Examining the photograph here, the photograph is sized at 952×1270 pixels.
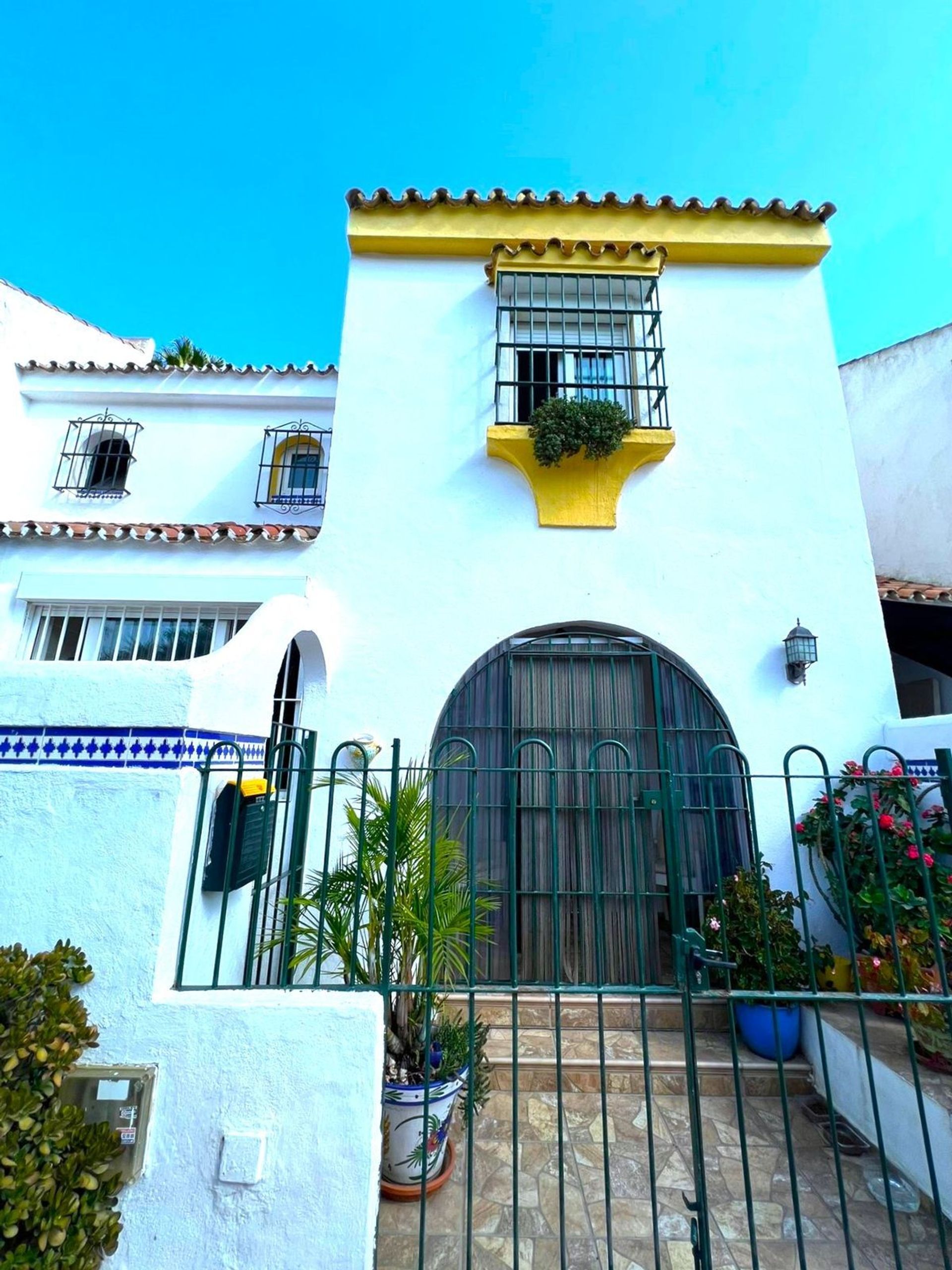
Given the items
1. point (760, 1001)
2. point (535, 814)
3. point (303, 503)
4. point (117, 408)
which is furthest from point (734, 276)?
point (117, 408)

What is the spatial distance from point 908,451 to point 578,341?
6.68m

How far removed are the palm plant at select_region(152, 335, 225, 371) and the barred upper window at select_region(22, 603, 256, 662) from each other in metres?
10.4

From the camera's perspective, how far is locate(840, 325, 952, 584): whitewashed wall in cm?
891

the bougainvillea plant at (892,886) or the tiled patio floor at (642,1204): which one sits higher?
the bougainvillea plant at (892,886)

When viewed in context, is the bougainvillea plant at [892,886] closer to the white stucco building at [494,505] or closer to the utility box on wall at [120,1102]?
the white stucco building at [494,505]

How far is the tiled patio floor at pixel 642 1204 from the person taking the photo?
320 cm

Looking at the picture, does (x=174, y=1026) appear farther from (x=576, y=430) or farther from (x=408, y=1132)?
(x=576, y=430)

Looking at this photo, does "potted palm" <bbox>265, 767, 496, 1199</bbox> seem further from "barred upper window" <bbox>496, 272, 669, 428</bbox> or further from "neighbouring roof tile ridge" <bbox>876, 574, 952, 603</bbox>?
"neighbouring roof tile ridge" <bbox>876, 574, 952, 603</bbox>

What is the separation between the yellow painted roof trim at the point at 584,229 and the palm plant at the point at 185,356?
866 centimetres

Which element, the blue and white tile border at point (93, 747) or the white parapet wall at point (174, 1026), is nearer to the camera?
the white parapet wall at point (174, 1026)

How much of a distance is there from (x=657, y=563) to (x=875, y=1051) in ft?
14.8

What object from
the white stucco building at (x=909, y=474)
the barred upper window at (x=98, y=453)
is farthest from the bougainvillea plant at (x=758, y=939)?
the barred upper window at (x=98, y=453)

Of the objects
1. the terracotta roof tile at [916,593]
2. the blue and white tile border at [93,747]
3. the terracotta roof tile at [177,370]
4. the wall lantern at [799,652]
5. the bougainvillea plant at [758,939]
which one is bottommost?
the bougainvillea plant at [758,939]

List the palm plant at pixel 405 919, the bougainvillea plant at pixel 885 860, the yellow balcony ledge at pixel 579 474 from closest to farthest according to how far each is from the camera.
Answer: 1. the palm plant at pixel 405 919
2. the bougainvillea plant at pixel 885 860
3. the yellow balcony ledge at pixel 579 474
